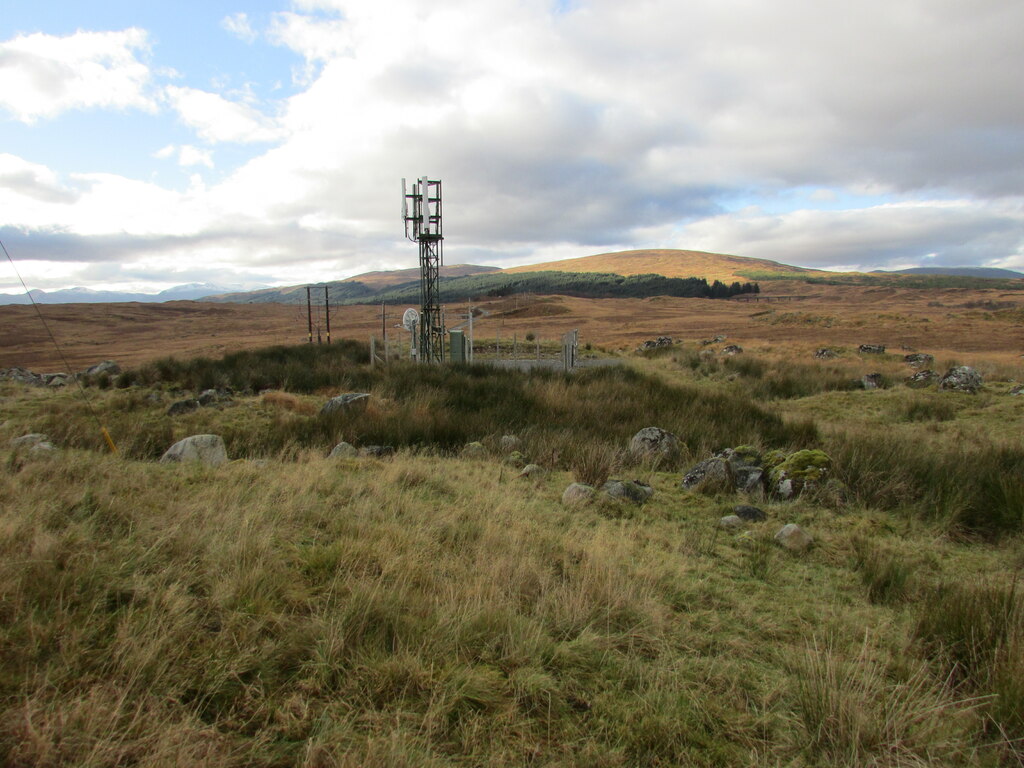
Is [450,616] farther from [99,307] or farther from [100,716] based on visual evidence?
[99,307]

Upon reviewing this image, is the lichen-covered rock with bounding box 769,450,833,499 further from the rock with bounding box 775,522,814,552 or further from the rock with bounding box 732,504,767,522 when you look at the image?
the rock with bounding box 775,522,814,552

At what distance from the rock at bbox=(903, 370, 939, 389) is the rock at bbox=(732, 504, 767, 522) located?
1327cm

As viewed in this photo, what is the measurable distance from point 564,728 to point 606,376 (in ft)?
43.3

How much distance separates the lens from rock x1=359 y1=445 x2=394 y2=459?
7.75m

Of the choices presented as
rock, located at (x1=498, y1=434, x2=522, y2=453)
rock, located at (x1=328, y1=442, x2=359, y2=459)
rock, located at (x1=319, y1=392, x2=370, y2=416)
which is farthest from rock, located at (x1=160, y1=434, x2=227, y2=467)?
rock, located at (x1=498, y1=434, x2=522, y2=453)

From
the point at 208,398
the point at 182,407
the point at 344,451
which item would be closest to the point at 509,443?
the point at 344,451

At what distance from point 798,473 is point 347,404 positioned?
Result: 7680mm

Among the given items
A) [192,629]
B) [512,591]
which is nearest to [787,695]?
[512,591]

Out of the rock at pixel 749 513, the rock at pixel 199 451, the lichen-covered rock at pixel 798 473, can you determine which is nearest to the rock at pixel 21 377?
the rock at pixel 199 451

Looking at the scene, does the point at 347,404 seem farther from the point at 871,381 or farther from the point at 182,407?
the point at 871,381

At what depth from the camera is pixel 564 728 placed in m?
2.51

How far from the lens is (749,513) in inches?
229

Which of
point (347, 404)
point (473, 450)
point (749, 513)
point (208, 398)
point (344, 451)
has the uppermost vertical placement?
point (347, 404)

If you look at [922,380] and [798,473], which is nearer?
[798,473]
